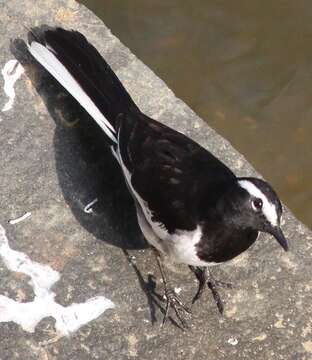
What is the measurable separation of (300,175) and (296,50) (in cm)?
115

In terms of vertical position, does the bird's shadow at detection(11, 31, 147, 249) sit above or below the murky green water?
above

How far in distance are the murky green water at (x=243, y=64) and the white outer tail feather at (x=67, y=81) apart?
7.12 feet

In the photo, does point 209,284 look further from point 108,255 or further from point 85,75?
point 85,75

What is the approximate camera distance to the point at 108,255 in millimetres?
4719

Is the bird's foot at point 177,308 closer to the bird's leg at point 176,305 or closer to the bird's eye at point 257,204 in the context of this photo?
the bird's leg at point 176,305

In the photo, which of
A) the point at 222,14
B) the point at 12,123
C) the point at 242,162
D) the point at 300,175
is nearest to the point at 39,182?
the point at 12,123

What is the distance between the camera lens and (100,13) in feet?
24.1

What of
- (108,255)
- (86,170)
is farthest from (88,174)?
(108,255)

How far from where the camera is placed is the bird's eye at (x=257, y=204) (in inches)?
164

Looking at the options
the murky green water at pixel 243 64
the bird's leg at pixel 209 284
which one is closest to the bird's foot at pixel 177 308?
the bird's leg at pixel 209 284

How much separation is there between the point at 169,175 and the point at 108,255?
1.91 feet

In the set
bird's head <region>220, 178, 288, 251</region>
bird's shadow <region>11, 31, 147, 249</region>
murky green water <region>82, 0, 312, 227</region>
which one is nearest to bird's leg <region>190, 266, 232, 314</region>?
bird's shadow <region>11, 31, 147, 249</region>

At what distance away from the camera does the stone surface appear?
176 inches

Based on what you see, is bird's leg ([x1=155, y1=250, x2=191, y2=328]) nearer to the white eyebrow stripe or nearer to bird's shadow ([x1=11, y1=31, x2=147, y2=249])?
bird's shadow ([x1=11, y1=31, x2=147, y2=249])
